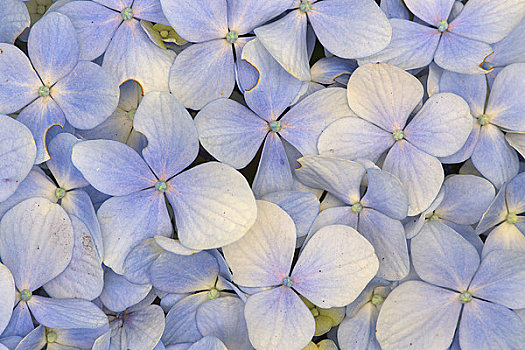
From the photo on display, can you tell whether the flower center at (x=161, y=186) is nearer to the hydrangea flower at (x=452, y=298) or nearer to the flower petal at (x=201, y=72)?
the flower petal at (x=201, y=72)

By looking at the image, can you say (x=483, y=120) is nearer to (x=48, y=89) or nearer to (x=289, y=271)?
(x=289, y=271)

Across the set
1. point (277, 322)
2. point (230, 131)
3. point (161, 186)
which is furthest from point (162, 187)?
point (277, 322)

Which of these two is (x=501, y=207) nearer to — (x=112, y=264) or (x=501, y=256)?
(x=501, y=256)

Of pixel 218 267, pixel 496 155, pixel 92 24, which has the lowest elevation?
pixel 218 267

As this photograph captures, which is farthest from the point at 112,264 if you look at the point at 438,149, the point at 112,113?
the point at 438,149

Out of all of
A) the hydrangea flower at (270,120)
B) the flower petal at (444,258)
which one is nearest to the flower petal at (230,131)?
the hydrangea flower at (270,120)

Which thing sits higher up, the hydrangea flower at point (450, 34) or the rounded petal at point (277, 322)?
the hydrangea flower at point (450, 34)
